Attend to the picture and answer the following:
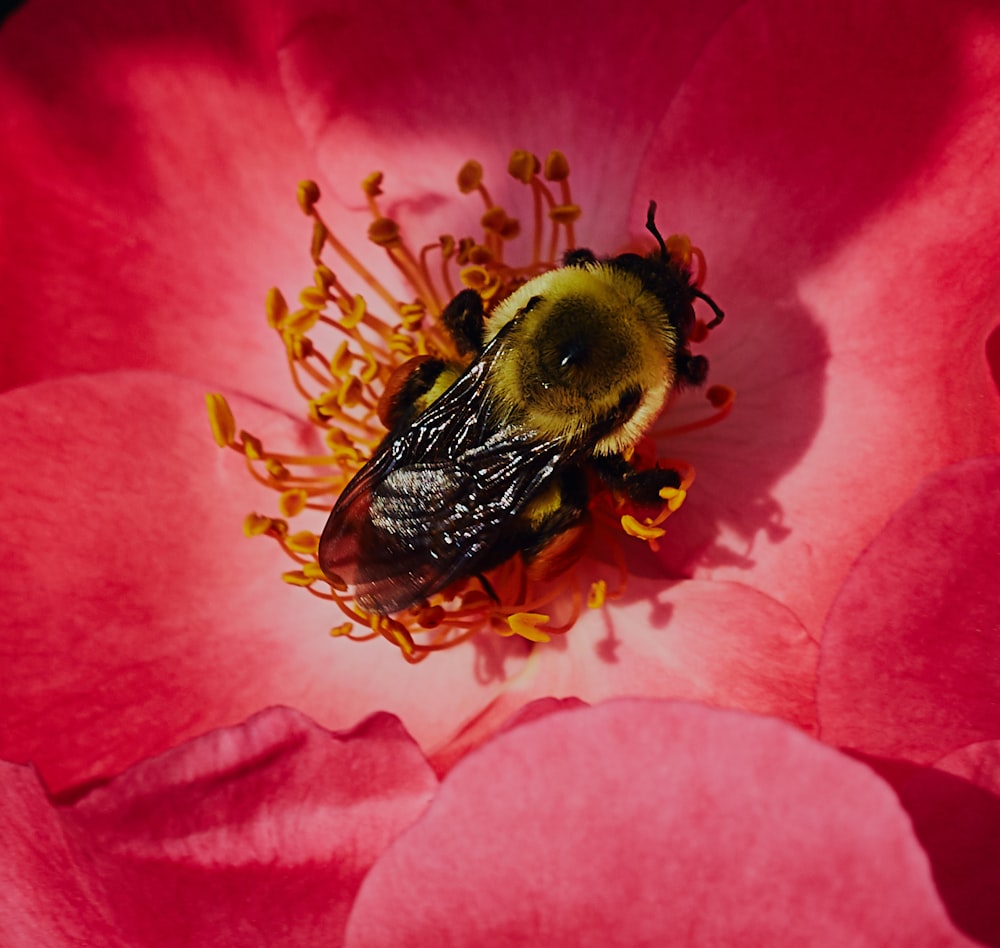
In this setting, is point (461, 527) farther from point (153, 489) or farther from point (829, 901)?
point (153, 489)

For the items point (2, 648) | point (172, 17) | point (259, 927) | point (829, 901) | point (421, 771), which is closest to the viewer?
point (829, 901)

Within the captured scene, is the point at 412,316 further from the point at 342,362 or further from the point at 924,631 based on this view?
the point at 924,631

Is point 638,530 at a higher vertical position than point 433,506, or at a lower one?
lower

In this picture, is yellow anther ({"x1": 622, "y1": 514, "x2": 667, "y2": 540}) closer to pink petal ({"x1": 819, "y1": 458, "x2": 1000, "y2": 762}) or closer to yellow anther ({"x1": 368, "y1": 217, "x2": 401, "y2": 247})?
pink petal ({"x1": 819, "y1": 458, "x2": 1000, "y2": 762})

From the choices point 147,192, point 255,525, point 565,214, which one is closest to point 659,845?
point 255,525

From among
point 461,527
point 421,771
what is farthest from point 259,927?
point 461,527

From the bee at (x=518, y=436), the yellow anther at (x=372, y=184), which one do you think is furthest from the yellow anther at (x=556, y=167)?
the bee at (x=518, y=436)

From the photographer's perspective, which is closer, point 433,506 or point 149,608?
point 433,506
